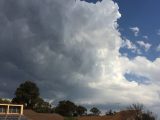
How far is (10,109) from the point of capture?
92.3 meters

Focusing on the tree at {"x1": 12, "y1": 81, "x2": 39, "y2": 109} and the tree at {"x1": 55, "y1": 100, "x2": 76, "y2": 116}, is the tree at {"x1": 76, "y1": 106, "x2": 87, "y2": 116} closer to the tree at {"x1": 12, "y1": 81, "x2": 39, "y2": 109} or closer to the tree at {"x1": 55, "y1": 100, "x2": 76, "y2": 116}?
the tree at {"x1": 55, "y1": 100, "x2": 76, "y2": 116}

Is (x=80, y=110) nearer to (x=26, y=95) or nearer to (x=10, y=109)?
(x=26, y=95)

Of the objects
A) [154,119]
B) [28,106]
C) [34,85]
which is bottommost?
[154,119]

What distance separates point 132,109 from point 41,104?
5048cm

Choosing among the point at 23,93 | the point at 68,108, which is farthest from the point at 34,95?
the point at 68,108

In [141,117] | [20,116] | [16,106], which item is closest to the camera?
[20,116]

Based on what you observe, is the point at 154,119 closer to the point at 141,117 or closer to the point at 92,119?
the point at 141,117

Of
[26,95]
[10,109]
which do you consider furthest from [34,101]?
[10,109]

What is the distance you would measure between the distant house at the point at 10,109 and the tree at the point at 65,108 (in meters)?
57.9

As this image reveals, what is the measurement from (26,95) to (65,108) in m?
18.9

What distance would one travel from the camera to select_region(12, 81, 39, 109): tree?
14525cm

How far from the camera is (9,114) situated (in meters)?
87.2

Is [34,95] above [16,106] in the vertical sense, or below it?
above

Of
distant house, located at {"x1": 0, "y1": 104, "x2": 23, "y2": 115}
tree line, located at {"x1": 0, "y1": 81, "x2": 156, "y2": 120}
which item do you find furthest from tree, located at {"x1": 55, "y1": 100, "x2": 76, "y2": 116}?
distant house, located at {"x1": 0, "y1": 104, "x2": 23, "y2": 115}
